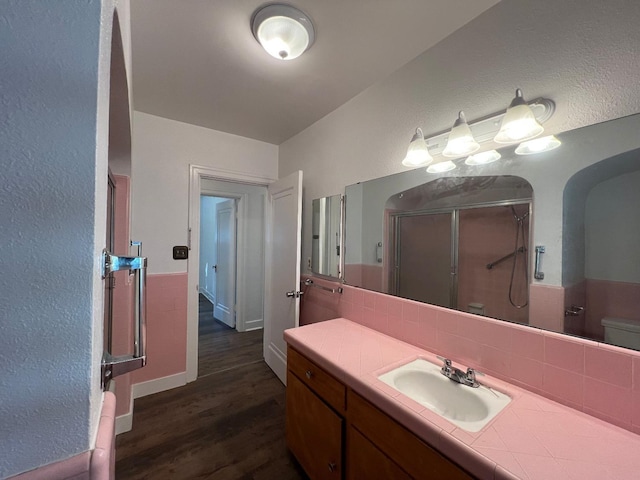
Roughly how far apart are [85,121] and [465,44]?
1.56 metres

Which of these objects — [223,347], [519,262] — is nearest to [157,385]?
[223,347]

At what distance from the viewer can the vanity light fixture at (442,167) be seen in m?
1.27

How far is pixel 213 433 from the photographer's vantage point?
1727 millimetres

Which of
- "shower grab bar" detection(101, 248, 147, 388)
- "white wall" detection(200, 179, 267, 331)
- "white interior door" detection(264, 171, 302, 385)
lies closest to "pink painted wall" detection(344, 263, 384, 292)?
"white interior door" detection(264, 171, 302, 385)

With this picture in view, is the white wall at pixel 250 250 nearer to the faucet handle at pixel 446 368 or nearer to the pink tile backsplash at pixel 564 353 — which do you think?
the faucet handle at pixel 446 368

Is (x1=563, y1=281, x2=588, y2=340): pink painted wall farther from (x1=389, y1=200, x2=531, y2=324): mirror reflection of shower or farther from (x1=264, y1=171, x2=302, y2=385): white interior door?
(x1=264, y1=171, x2=302, y2=385): white interior door

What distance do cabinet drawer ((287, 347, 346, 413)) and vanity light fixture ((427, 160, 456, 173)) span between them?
3.76 feet

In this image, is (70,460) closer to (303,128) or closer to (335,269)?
(335,269)

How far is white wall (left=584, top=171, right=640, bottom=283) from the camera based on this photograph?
806 mm

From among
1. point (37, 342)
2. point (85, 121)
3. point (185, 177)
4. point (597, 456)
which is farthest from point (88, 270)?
point (185, 177)

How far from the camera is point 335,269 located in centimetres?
195

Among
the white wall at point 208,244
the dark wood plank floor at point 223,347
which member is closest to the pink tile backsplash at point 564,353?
the dark wood plank floor at point 223,347

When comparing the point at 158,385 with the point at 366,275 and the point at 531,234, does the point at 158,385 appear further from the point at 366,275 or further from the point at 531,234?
the point at 531,234

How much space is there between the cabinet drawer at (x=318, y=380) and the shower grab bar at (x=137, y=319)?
2.68 feet
